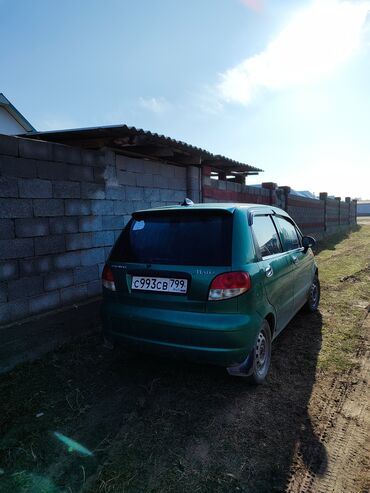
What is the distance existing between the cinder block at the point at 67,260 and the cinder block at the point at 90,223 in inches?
14.7

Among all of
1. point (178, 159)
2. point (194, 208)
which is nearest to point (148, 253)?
point (194, 208)

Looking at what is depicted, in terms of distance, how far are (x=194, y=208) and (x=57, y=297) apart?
2545 millimetres

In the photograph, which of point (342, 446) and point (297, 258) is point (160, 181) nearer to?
point (297, 258)

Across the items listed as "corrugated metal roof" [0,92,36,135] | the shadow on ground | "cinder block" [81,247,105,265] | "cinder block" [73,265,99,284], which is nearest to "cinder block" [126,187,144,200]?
"cinder block" [81,247,105,265]

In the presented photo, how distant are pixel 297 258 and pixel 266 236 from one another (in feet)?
3.14

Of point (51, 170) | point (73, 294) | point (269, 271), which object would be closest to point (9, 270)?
point (73, 294)

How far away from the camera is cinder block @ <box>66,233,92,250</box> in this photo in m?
4.89

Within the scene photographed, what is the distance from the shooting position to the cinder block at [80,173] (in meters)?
4.90

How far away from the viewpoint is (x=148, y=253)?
3.23 metres

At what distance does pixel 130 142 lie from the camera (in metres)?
5.42

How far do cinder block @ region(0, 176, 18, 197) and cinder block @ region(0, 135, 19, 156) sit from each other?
293 millimetres

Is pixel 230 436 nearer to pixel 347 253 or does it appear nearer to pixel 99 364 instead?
pixel 99 364

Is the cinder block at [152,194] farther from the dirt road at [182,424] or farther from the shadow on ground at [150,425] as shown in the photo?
the shadow on ground at [150,425]

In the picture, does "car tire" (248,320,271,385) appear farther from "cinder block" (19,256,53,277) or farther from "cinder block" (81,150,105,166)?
"cinder block" (81,150,105,166)
